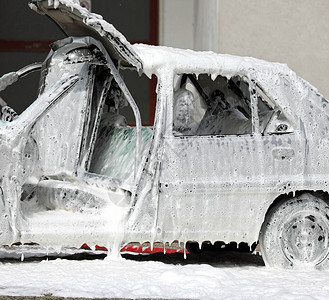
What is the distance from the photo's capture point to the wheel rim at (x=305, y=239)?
6.92m

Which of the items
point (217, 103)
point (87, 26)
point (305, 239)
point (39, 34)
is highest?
point (39, 34)

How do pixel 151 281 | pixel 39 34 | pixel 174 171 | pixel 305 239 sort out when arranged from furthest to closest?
pixel 39 34 → pixel 305 239 → pixel 174 171 → pixel 151 281

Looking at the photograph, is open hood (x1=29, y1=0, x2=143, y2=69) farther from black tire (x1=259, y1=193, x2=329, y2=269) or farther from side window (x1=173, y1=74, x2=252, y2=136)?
black tire (x1=259, y1=193, x2=329, y2=269)

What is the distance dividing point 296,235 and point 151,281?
1.38 m

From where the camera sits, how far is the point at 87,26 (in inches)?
290

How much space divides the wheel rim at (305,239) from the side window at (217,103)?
2.92 feet

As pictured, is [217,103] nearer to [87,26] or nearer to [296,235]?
[87,26]

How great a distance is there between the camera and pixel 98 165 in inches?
305

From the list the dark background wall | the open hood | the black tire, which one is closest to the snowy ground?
the black tire

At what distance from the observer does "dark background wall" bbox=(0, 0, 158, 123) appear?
1452cm

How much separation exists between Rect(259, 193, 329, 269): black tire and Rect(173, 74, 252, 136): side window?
0.80 meters

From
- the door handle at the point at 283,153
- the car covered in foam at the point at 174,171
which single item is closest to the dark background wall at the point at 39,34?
the car covered in foam at the point at 174,171

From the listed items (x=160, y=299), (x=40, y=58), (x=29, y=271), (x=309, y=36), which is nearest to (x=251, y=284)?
(x=160, y=299)

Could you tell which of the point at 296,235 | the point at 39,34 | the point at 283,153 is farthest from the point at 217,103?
the point at 39,34
